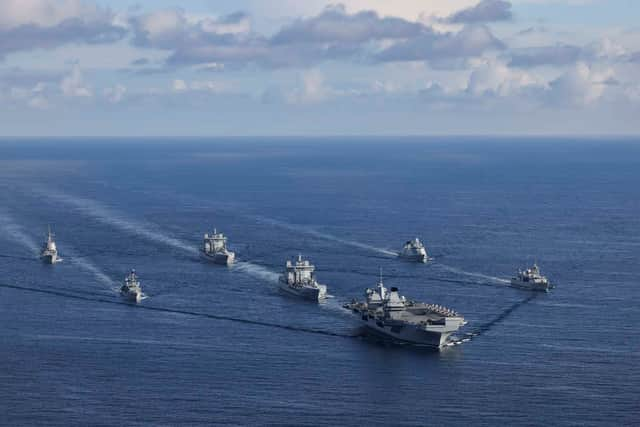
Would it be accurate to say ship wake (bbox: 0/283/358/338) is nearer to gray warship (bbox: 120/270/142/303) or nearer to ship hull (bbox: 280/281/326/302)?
gray warship (bbox: 120/270/142/303)

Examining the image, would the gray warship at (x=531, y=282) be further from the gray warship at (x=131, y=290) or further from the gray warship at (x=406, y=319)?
the gray warship at (x=131, y=290)

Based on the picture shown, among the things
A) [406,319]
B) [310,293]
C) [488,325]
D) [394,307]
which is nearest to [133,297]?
[310,293]

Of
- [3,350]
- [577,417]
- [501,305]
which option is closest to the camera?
[577,417]

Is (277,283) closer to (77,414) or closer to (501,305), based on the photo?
(501,305)

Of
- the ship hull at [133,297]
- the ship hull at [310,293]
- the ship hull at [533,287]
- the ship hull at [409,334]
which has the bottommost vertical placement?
the ship hull at [409,334]

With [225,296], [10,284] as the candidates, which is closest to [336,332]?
[225,296]

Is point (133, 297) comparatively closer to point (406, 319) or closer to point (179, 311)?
point (179, 311)

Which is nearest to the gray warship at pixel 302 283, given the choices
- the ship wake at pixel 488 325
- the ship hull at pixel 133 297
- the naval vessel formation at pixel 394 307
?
the naval vessel formation at pixel 394 307
